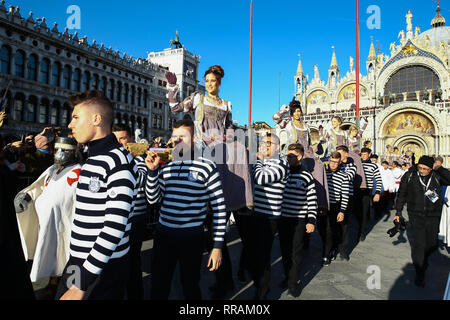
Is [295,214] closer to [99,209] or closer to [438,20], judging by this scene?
[99,209]

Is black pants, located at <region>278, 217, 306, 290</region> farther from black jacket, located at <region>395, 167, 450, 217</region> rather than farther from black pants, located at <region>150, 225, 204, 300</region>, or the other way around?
black jacket, located at <region>395, 167, 450, 217</region>

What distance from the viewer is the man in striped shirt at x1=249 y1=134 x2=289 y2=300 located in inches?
154

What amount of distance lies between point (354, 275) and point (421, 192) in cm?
194

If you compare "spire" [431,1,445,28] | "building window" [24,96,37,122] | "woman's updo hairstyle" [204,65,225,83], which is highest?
"spire" [431,1,445,28]

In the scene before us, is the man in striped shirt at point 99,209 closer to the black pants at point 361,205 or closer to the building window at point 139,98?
the black pants at point 361,205

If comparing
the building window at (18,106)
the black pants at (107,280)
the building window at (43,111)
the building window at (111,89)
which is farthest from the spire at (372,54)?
the black pants at (107,280)

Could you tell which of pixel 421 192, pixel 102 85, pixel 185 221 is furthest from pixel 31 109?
pixel 421 192

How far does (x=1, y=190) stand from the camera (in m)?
1.55

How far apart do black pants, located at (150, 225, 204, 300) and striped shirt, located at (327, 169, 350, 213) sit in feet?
13.8

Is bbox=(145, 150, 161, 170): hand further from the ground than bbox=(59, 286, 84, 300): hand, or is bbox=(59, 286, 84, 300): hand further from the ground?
bbox=(145, 150, 161, 170): hand

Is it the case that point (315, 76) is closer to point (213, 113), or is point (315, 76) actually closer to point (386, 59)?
point (386, 59)

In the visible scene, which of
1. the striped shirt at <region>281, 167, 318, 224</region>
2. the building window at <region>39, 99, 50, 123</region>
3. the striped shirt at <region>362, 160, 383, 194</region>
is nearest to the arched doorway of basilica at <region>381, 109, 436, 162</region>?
the striped shirt at <region>362, 160, 383, 194</region>

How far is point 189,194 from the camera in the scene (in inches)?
116
